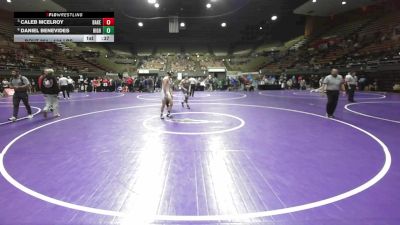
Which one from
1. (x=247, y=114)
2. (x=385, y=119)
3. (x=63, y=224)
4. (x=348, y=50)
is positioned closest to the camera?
(x=63, y=224)

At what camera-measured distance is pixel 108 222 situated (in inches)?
126

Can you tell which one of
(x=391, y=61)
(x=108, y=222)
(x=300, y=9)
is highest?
(x=300, y=9)

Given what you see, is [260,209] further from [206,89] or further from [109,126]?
[206,89]

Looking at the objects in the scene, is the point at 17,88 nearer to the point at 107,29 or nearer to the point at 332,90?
the point at 107,29

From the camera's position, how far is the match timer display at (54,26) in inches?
503

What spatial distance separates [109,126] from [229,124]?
3476 millimetres

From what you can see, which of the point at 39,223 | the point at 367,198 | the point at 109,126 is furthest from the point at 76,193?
the point at 109,126

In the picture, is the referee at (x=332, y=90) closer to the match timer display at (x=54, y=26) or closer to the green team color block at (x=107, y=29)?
the green team color block at (x=107, y=29)

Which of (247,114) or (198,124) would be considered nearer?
(198,124)

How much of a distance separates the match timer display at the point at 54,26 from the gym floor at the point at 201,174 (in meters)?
5.71

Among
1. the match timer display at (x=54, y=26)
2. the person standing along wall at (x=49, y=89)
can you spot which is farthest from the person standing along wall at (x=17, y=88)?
the match timer display at (x=54, y=26)

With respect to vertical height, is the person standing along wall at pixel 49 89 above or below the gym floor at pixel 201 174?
above

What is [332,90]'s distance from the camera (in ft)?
34.4

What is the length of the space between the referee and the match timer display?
9573 millimetres
